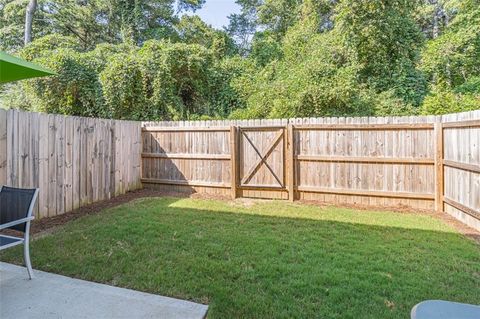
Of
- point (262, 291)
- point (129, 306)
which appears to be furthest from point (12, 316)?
point (262, 291)

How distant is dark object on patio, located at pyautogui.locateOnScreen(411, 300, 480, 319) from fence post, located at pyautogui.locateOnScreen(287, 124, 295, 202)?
16.8 feet

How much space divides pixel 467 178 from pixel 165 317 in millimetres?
4560

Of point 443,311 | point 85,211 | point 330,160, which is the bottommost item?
point 85,211

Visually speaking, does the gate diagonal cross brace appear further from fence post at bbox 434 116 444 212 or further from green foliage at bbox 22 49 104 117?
green foliage at bbox 22 49 104 117

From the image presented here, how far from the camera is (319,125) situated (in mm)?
6203

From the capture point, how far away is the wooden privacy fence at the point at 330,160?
4.96 m

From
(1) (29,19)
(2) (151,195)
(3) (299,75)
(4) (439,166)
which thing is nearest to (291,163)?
(4) (439,166)

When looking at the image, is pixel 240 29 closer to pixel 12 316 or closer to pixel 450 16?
pixel 450 16

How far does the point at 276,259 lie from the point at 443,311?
2.27m

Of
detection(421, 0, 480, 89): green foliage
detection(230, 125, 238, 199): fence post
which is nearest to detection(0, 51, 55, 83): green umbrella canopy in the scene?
detection(230, 125, 238, 199): fence post

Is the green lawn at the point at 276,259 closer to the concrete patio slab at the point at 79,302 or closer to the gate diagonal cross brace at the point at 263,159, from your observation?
the concrete patio slab at the point at 79,302

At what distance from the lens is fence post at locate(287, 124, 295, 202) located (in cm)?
635

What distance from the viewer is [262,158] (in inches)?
260

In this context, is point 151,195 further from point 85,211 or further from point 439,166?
point 439,166
